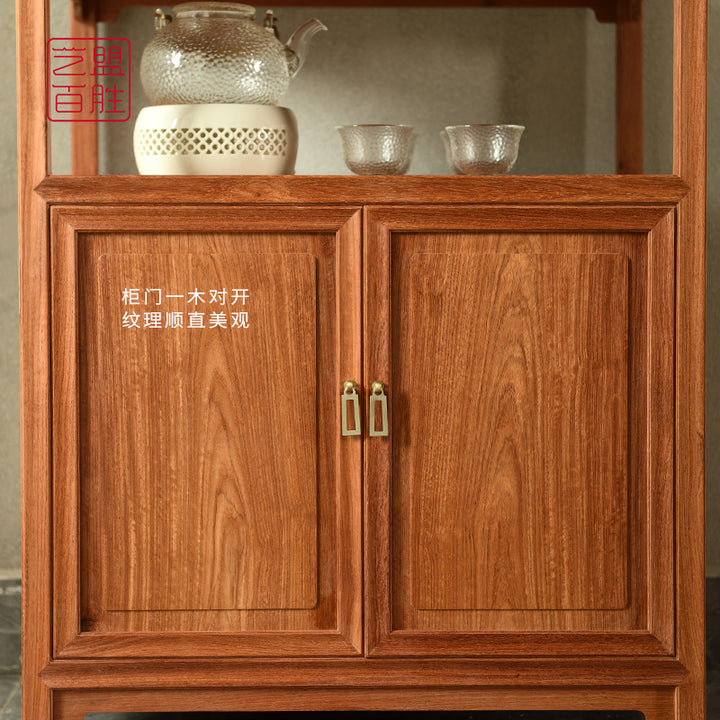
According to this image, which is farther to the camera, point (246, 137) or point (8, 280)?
point (8, 280)

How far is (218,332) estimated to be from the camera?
145 cm

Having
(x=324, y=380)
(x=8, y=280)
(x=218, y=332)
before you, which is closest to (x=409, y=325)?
(x=324, y=380)

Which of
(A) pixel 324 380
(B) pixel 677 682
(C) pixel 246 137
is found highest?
(C) pixel 246 137

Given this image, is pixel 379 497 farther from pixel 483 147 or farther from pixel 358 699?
pixel 483 147

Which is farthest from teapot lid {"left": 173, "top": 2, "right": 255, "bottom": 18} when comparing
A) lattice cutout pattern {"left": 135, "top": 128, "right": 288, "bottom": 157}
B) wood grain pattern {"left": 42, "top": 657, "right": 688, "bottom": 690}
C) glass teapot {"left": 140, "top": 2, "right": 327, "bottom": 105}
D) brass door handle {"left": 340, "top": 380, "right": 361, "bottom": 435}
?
wood grain pattern {"left": 42, "top": 657, "right": 688, "bottom": 690}

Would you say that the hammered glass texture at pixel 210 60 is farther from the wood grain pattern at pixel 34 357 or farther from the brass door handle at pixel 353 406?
the brass door handle at pixel 353 406

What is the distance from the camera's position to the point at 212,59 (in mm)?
1543

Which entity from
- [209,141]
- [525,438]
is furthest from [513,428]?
[209,141]

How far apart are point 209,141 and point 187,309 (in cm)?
29

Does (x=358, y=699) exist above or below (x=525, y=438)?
below

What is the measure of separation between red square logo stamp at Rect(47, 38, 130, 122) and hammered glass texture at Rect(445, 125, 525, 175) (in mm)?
802

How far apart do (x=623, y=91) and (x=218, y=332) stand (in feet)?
3.45

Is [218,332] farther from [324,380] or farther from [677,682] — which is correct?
[677,682]

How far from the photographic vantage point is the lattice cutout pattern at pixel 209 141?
150cm
